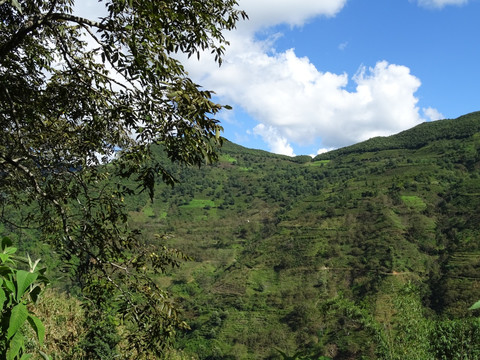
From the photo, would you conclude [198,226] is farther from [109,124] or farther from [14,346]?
[14,346]

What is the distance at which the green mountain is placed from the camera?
93.3ft

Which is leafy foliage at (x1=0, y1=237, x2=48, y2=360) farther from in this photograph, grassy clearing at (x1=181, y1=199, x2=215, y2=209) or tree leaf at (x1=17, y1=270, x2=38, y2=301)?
grassy clearing at (x1=181, y1=199, x2=215, y2=209)

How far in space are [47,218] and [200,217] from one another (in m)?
120

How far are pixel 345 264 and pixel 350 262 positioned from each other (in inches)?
40.8

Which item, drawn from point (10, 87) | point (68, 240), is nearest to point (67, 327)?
point (68, 240)

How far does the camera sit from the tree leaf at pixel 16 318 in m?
1.46

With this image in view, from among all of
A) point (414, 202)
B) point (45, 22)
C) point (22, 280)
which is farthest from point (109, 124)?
point (414, 202)

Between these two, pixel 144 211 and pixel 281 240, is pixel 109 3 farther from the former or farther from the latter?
pixel 144 211

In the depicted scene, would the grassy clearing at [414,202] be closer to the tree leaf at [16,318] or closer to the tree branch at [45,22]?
the tree branch at [45,22]

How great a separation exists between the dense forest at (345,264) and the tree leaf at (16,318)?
368 centimetres

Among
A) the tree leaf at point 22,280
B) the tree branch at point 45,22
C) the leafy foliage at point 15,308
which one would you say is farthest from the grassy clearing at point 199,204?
the tree leaf at point 22,280

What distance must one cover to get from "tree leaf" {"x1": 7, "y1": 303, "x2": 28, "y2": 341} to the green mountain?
20.0 meters

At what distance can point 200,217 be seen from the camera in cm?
12488

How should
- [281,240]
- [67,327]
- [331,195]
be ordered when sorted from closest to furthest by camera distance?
1. [67,327]
2. [281,240]
3. [331,195]
